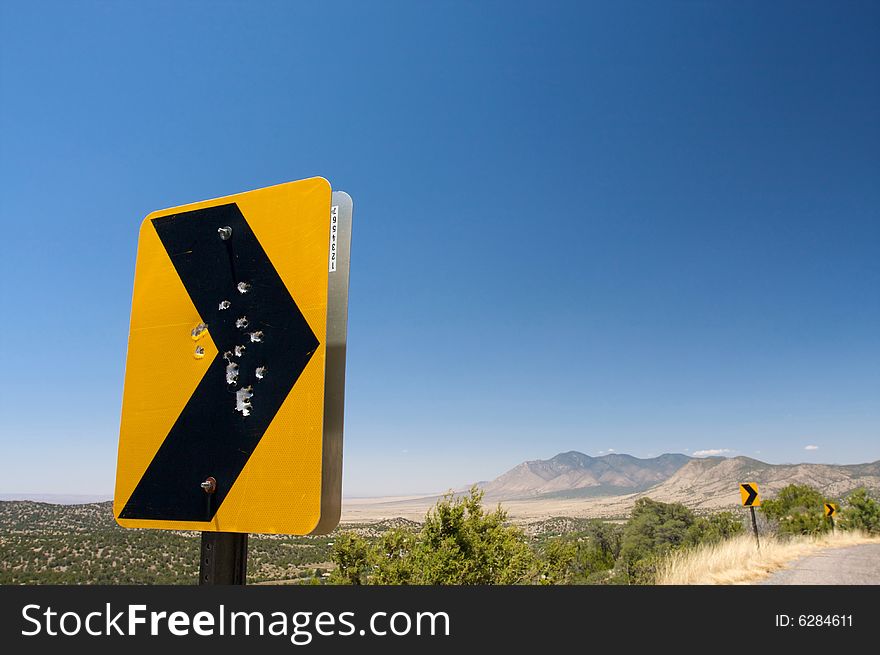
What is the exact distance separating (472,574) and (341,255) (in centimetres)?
1570

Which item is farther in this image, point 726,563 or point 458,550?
point 458,550

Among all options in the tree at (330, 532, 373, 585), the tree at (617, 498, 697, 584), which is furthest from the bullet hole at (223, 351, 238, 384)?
the tree at (617, 498, 697, 584)

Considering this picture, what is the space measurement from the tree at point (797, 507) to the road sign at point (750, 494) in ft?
80.3

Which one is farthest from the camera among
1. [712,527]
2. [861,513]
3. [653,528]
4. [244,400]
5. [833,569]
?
[653,528]

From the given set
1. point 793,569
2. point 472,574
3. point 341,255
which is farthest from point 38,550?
point 793,569

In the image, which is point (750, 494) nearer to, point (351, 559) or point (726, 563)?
point (726, 563)

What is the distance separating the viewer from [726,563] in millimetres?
9594

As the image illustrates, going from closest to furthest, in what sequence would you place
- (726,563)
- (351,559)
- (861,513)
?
(726,563) < (351,559) < (861,513)

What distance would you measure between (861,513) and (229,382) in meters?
35.7

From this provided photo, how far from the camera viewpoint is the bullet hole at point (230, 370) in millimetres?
1184

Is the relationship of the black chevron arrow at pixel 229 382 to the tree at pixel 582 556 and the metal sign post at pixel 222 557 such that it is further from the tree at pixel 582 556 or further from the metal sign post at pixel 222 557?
the tree at pixel 582 556

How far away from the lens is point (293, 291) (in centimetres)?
120

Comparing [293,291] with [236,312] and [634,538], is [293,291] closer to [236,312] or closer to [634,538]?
[236,312]

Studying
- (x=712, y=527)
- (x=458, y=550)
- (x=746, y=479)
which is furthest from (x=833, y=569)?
(x=746, y=479)
